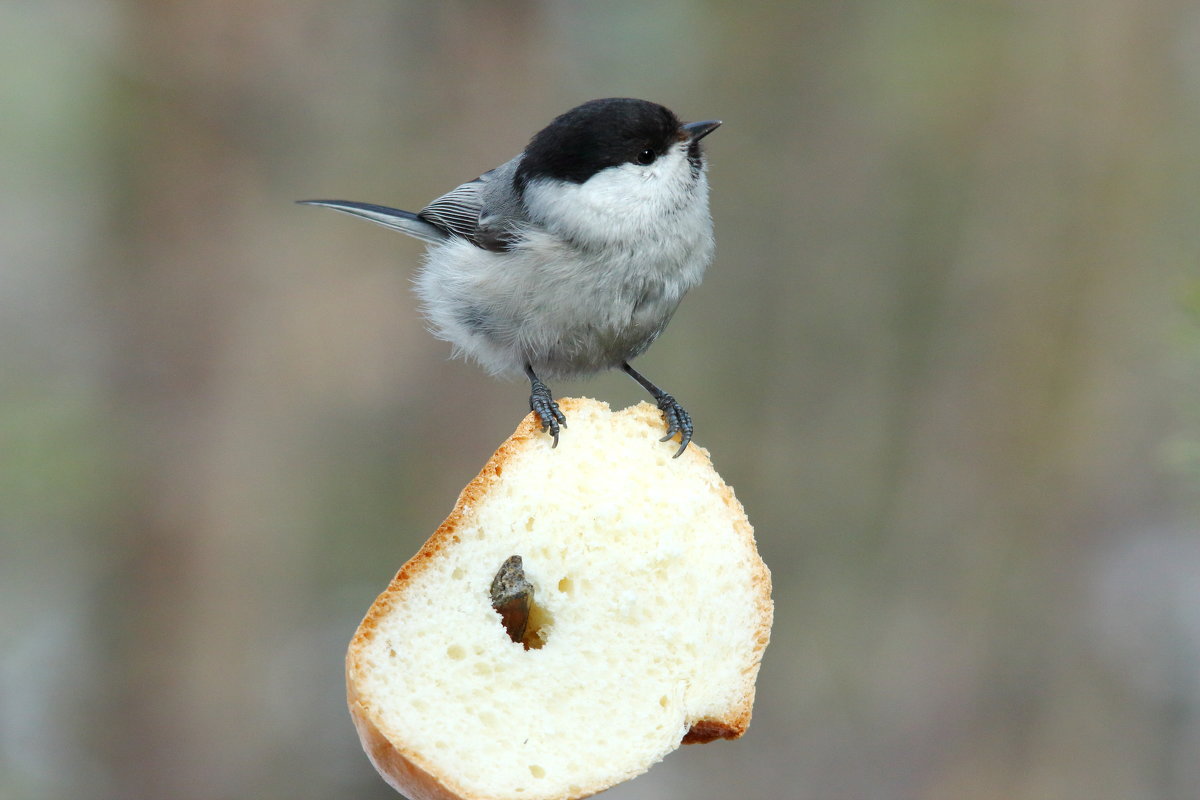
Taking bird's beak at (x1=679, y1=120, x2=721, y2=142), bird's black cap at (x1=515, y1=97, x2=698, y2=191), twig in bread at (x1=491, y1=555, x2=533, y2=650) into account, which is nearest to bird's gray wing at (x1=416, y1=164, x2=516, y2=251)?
bird's black cap at (x1=515, y1=97, x2=698, y2=191)

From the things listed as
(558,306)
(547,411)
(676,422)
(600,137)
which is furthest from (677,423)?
(600,137)

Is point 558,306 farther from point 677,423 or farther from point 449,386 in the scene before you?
point 449,386

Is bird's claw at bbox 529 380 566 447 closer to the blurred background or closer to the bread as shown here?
the bread

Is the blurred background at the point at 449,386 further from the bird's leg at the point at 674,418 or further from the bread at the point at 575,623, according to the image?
the bread at the point at 575,623

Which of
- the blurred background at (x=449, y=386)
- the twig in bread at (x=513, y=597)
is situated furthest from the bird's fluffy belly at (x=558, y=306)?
the blurred background at (x=449, y=386)

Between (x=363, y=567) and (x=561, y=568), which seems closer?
(x=561, y=568)

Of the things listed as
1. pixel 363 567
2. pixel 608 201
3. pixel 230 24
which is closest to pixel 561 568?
pixel 608 201

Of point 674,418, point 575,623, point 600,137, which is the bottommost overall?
point 575,623

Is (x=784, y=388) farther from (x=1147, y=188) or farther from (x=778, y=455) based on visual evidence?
(x=1147, y=188)
